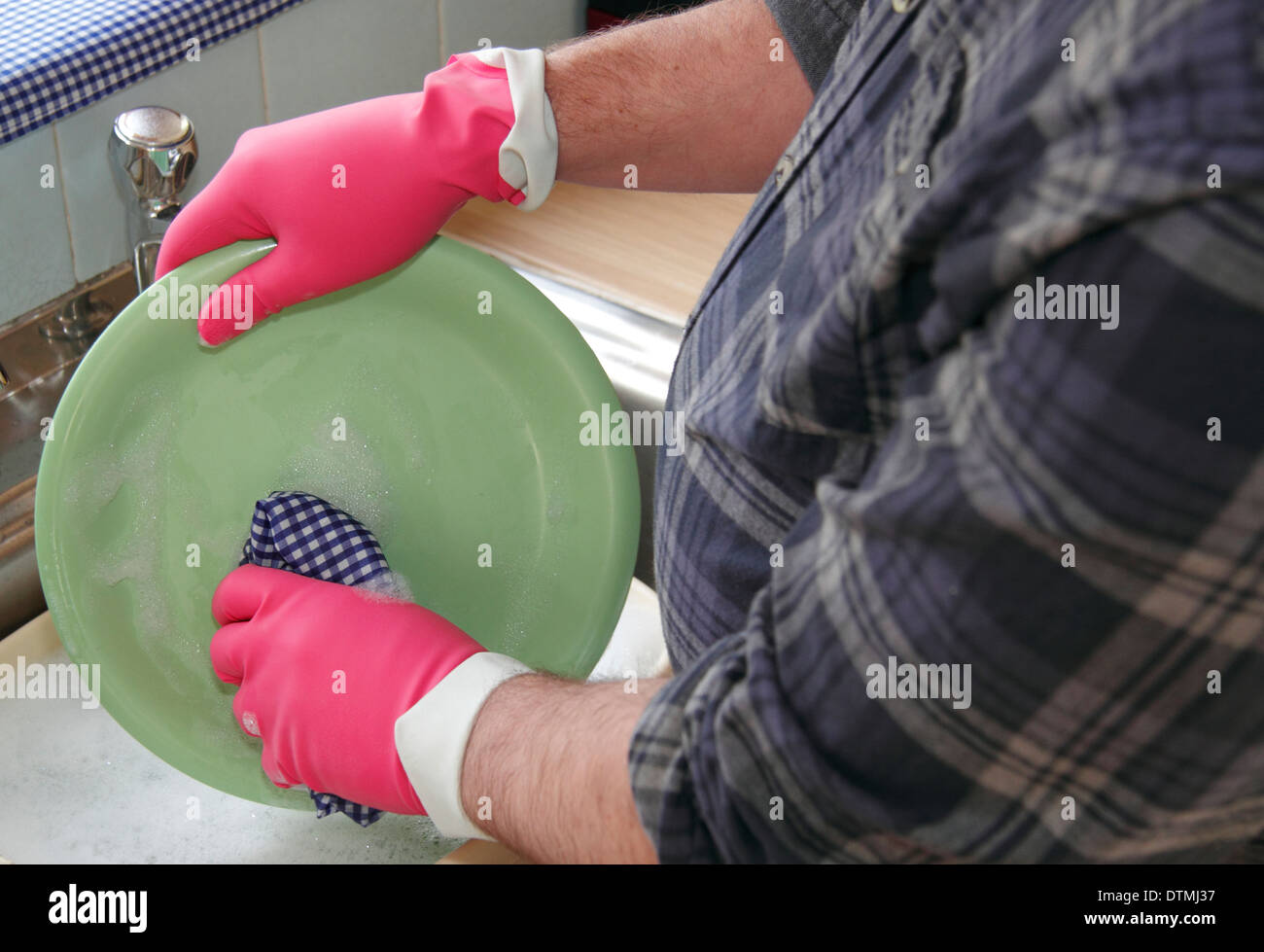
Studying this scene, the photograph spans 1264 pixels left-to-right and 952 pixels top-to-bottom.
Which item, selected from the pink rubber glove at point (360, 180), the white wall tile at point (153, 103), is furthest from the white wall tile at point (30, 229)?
the pink rubber glove at point (360, 180)

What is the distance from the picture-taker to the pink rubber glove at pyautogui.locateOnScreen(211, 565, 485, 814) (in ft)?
1.81

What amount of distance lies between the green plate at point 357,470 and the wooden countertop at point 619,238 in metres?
0.31

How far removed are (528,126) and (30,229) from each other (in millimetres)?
411

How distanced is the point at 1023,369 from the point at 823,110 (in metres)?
0.26

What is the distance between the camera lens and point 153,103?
0.88 metres

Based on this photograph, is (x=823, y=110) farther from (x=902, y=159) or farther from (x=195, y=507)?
(x=195, y=507)

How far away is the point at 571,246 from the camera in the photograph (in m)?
1.09

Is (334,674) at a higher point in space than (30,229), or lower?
lower

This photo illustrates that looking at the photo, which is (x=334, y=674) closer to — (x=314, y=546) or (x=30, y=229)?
(x=314, y=546)

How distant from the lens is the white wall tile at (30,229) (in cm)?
78

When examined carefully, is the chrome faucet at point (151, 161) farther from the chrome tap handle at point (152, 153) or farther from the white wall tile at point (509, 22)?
the white wall tile at point (509, 22)

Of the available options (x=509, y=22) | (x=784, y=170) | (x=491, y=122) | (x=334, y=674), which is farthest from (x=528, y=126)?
(x=509, y=22)

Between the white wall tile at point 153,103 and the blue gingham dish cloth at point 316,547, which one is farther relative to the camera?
the white wall tile at point 153,103
